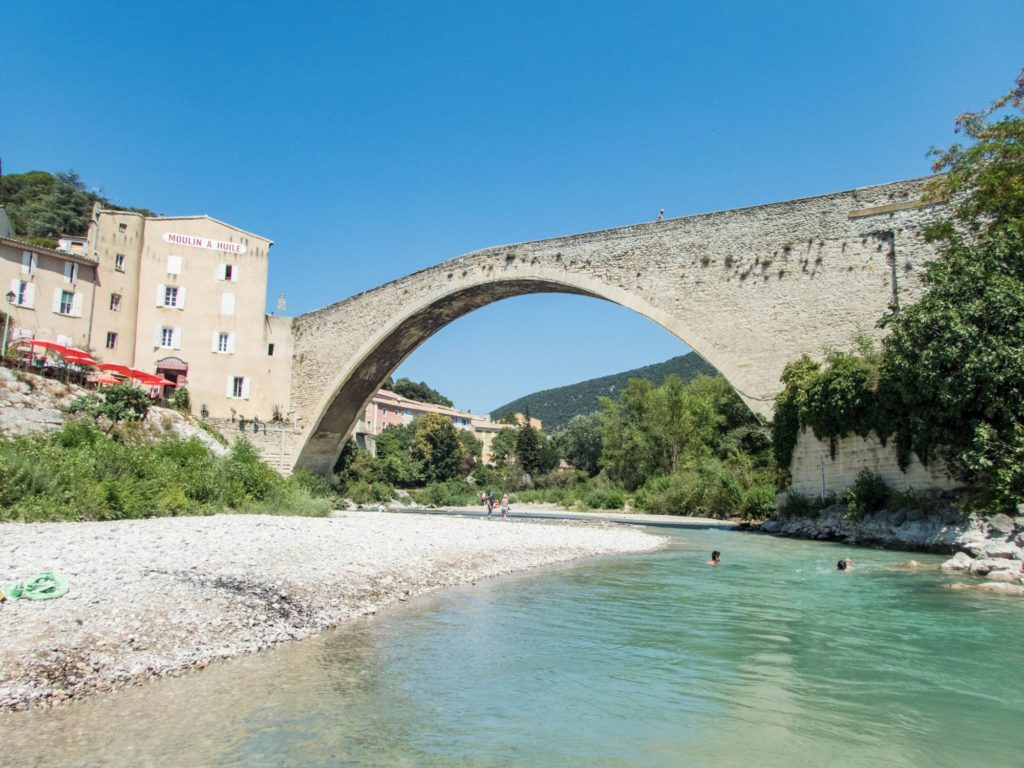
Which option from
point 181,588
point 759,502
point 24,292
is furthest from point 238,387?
point 181,588

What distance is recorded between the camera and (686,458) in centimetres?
3447

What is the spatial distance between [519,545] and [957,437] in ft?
25.4

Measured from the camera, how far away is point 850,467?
15.3 m

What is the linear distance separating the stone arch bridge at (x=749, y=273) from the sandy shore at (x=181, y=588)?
9.26 m

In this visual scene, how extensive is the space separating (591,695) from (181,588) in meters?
3.60

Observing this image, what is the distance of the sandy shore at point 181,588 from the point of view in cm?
461

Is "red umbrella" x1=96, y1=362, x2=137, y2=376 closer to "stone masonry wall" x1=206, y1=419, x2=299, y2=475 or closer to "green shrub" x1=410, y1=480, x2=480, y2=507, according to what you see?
"stone masonry wall" x1=206, y1=419, x2=299, y2=475

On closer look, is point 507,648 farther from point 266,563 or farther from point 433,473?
point 433,473

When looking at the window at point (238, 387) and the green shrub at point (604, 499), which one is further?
the green shrub at point (604, 499)

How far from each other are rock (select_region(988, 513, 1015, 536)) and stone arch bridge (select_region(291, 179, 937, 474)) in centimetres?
605

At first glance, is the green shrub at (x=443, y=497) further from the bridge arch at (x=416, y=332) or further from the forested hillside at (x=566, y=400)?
the forested hillside at (x=566, y=400)

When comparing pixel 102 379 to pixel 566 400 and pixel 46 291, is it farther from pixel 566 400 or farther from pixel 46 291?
pixel 566 400

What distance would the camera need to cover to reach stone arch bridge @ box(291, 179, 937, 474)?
1630 centimetres

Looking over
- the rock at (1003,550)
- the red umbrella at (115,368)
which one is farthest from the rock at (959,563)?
the red umbrella at (115,368)
